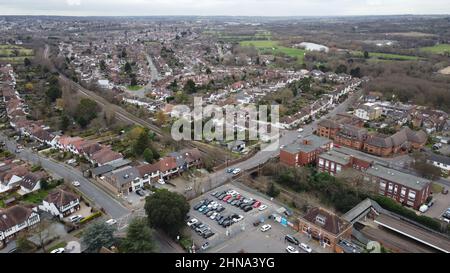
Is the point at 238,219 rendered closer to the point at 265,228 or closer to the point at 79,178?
the point at 265,228

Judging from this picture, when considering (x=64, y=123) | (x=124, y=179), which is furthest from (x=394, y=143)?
(x=64, y=123)

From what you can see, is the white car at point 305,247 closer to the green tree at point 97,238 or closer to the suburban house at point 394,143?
the green tree at point 97,238

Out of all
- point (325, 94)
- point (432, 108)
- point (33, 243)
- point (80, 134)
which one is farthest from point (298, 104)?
point (33, 243)

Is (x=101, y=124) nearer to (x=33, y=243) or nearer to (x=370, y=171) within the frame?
(x=33, y=243)

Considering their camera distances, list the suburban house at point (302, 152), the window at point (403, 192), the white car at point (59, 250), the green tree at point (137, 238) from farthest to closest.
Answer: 1. the suburban house at point (302, 152)
2. the window at point (403, 192)
3. the white car at point (59, 250)
4. the green tree at point (137, 238)

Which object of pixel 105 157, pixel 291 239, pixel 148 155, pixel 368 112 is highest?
pixel 368 112

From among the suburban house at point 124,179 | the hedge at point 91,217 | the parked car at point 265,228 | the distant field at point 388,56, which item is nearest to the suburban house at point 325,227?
the parked car at point 265,228
